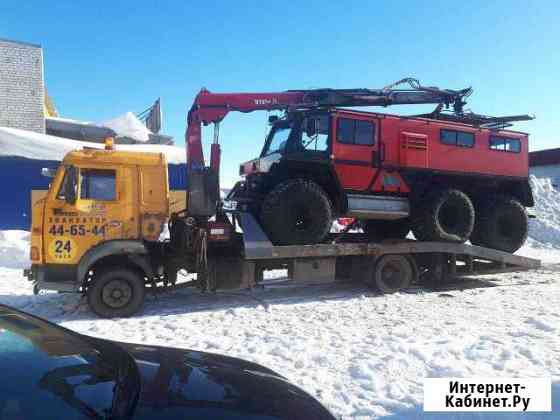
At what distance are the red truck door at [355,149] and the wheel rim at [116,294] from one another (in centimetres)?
410

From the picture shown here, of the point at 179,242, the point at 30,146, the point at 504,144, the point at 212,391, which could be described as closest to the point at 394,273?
the point at 504,144

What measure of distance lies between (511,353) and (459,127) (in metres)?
5.32

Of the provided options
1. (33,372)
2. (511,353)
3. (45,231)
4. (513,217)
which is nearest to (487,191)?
(513,217)

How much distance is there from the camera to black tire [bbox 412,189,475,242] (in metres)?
8.42

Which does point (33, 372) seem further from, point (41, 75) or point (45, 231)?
point (41, 75)

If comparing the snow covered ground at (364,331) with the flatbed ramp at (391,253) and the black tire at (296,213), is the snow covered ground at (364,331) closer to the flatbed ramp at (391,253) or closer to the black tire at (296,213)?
the flatbed ramp at (391,253)

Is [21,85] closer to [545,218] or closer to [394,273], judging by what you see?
[394,273]

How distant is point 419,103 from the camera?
9203 mm

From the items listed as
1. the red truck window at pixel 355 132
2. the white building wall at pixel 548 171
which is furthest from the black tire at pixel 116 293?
the white building wall at pixel 548 171

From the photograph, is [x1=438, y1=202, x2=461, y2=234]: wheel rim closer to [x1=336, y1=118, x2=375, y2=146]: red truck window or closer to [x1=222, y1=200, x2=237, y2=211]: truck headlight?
[x1=336, y1=118, x2=375, y2=146]: red truck window

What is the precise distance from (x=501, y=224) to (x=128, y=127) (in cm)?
1738

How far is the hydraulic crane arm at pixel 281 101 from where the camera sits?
822 cm

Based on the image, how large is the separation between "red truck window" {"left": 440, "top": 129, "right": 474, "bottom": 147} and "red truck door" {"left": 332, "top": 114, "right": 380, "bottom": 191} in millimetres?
1466

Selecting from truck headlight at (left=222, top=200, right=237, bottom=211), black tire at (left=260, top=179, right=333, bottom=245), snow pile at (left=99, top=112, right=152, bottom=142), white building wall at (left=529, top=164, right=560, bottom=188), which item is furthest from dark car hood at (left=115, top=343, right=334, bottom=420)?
white building wall at (left=529, top=164, right=560, bottom=188)
